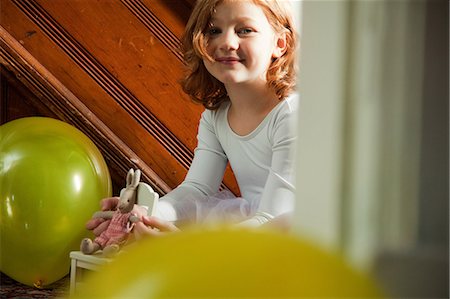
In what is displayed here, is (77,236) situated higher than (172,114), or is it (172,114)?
(172,114)

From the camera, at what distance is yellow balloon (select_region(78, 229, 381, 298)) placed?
0.35m

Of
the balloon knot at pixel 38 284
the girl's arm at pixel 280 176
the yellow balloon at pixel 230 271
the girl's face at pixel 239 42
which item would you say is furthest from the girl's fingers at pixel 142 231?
the yellow balloon at pixel 230 271

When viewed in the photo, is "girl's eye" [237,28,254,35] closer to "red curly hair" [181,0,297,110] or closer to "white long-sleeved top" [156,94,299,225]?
"red curly hair" [181,0,297,110]

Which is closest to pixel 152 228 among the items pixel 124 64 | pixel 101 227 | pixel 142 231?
pixel 142 231

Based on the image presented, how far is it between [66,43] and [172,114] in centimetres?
39

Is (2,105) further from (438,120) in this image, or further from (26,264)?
(438,120)

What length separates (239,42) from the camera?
1.54 meters

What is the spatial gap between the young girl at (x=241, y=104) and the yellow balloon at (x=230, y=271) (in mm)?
1059

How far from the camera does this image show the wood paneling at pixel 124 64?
224cm

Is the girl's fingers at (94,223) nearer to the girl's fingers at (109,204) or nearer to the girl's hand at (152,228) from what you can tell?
the girl's fingers at (109,204)

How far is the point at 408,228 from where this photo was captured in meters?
0.70

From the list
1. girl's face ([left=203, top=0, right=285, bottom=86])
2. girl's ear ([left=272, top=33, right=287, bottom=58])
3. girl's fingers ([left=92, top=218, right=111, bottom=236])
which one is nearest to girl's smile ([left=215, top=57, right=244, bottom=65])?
girl's face ([left=203, top=0, right=285, bottom=86])

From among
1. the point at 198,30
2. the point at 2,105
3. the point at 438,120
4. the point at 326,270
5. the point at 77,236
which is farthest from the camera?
the point at 2,105

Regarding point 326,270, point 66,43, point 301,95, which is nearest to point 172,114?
point 66,43
